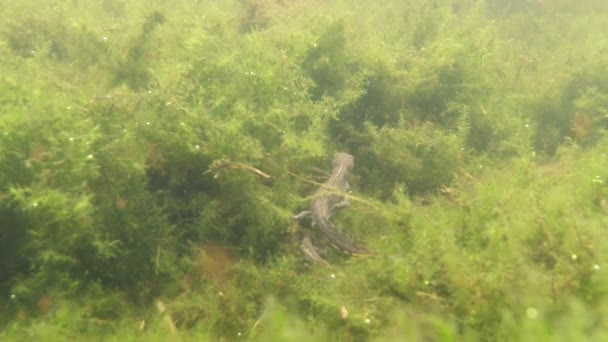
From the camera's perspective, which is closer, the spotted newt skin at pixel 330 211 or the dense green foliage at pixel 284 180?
the dense green foliage at pixel 284 180

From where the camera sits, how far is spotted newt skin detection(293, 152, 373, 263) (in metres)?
5.91

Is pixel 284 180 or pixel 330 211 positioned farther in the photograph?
pixel 330 211

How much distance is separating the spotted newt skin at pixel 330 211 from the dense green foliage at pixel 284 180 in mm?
214

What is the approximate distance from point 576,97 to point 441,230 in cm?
637

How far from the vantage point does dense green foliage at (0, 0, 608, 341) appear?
4.03 m

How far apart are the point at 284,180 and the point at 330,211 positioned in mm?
911

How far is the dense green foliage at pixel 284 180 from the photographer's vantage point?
403 centimetres

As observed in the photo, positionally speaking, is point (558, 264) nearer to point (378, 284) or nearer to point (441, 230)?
point (441, 230)

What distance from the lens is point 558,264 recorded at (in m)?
3.73

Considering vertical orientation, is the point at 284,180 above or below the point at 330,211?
above

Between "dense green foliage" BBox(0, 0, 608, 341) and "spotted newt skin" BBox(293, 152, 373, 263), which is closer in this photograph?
"dense green foliage" BBox(0, 0, 608, 341)

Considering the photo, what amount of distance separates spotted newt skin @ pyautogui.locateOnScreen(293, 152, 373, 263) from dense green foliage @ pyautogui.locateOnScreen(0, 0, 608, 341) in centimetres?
21

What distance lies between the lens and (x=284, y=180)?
248 inches

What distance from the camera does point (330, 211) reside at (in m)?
6.62
